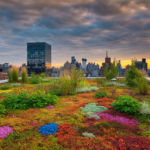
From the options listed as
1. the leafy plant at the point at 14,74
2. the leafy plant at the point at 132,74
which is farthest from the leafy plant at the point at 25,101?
the leafy plant at the point at 14,74

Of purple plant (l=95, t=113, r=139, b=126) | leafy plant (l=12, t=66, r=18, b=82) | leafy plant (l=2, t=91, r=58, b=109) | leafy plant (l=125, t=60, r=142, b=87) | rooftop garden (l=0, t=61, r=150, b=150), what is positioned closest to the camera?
rooftop garden (l=0, t=61, r=150, b=150)

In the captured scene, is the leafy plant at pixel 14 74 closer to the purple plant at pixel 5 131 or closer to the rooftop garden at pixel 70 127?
the rooftop garden at pixel 70 127

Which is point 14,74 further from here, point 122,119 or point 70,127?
point 122,119

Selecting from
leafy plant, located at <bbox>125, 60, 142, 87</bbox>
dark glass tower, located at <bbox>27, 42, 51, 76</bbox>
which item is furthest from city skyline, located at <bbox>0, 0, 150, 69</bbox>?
dark glass tower, located at <bbox>27, 42, 51, 76</bbox>

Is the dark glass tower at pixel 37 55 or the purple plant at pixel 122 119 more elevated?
the dark glass tower at pixel 37 55

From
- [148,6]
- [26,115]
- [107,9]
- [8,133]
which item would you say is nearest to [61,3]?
[107,9]

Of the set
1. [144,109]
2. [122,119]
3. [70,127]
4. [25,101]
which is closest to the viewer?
[70,127]

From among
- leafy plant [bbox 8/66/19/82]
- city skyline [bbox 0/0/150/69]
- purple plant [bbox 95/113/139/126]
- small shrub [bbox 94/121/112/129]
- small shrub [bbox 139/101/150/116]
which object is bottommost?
purple plant [bbox 95/113/139/126]

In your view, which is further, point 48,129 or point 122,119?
point 122,119

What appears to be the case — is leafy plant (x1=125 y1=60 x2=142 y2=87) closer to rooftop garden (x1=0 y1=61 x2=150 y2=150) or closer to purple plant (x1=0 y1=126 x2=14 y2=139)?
rooftop garden (x1=0 y1=61 x2=150 y2=150)

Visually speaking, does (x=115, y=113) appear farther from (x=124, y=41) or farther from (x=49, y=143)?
(x=124, y=41)

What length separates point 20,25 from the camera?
10000 mm

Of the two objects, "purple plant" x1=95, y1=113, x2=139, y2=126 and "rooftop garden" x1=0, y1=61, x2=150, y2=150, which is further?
"purple plant" x1=95, y1=113, x2=139, y2=126

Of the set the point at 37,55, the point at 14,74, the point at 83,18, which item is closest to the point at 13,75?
the point at 14,74
